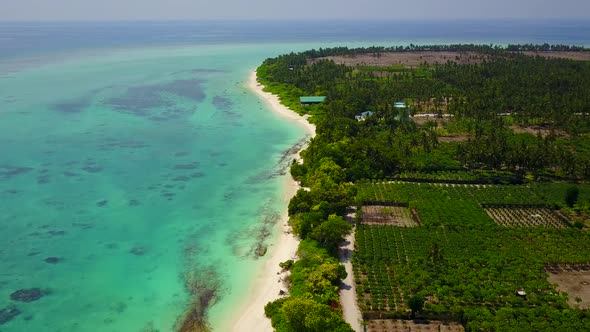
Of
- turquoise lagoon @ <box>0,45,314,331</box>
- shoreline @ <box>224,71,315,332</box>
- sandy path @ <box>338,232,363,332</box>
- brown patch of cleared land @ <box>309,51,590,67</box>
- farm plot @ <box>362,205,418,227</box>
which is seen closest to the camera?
sandy path @ <box>338,232,363,332</box>

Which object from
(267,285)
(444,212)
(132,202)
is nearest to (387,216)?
(444,212)

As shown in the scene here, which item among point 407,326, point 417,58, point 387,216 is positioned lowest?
point 407,326

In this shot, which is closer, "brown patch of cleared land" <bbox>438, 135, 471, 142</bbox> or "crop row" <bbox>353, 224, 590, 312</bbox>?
"crop row" <bbox>353, 224, 590, 312</bbox>

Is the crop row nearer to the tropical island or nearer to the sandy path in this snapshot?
the tropical island

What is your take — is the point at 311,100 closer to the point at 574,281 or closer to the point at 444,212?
the point at 444,212


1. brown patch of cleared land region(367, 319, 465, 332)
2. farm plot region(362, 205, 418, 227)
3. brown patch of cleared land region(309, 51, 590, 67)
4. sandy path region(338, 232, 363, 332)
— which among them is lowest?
brown patch of cleared land region(367, 319, 465, 332)

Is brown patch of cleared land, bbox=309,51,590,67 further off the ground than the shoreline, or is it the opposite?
brown patch of cleared land, bbox=309,51,590,67

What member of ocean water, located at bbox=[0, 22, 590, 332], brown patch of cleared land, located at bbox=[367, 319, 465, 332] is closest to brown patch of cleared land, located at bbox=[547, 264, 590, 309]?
brown patch of cleared land, located at bbox=[367, 319, 465, 332]

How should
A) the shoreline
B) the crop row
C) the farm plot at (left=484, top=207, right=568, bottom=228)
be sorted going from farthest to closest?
the farm plot at (left=484, top=207, right=568, bottom=228) → the crop row → the shoreline
